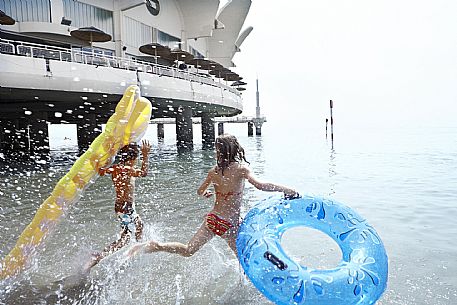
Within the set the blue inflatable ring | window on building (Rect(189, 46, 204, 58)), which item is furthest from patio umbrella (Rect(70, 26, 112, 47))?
window on building (Rect(189, 46, 204, 58))

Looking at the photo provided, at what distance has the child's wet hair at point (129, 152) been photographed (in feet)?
14.8

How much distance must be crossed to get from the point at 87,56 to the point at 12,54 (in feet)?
8.90

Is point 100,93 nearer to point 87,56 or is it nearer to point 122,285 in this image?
point 87,56

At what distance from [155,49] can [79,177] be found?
19.3m

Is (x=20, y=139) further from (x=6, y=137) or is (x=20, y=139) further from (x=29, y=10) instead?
(x=29, y=10)

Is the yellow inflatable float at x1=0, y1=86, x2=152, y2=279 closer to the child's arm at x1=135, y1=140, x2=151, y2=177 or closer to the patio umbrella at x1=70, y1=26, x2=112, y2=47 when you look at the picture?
the child's arm at x1=135, y1=140, x2=151, y2=177

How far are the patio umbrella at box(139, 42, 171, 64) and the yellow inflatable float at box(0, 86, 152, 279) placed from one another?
18.2m

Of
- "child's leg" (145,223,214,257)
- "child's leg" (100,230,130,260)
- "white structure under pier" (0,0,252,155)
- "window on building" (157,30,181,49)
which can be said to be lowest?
"child's leg" (100,230,130,260)

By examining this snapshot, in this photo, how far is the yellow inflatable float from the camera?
4.32 metres

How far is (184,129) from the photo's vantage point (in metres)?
25.7

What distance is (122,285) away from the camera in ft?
13.3

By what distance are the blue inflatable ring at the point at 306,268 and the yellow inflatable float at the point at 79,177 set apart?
2004 millimetres

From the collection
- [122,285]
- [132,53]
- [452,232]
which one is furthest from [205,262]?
[132,53]

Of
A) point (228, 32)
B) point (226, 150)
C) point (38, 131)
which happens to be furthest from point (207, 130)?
point (226, 150)
